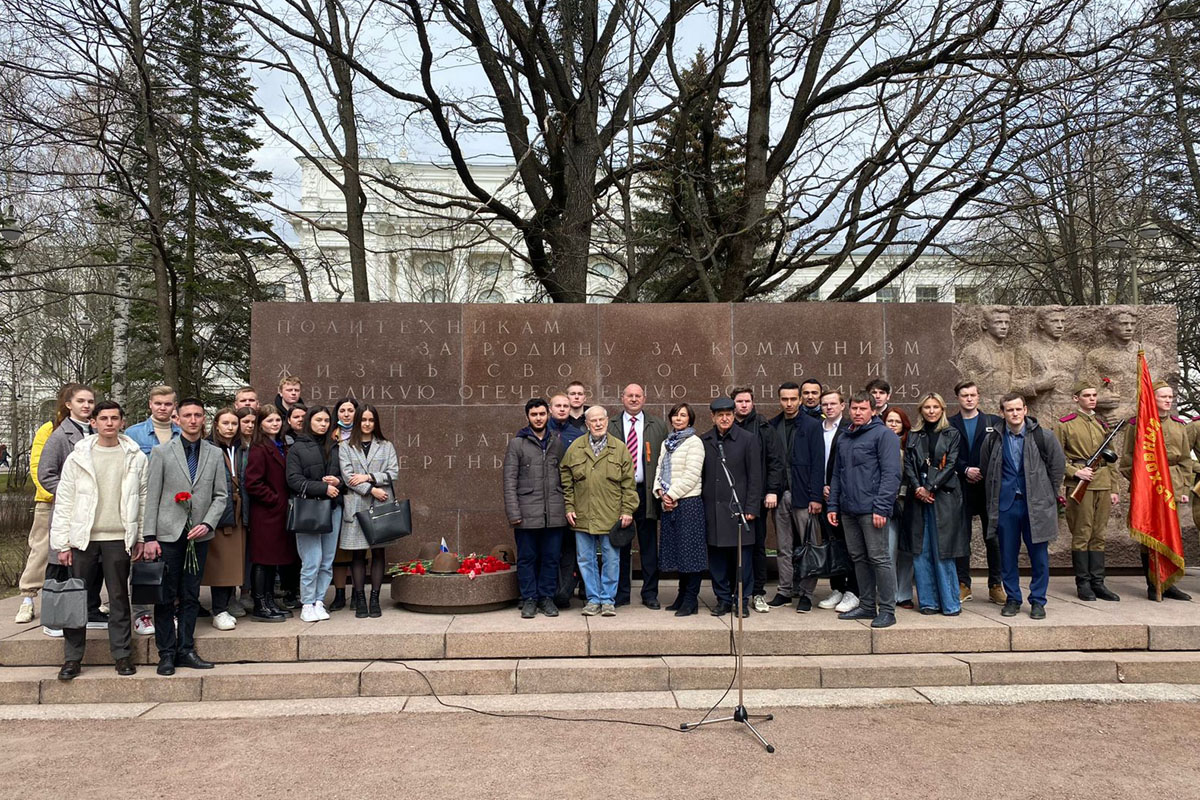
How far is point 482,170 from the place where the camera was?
2783 centimetres

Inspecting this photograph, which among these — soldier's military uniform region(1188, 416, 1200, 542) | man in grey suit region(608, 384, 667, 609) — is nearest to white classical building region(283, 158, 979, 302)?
soldier's military uniform region(1188, 416, 1200, 542)

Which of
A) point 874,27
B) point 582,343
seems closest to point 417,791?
point 582,343

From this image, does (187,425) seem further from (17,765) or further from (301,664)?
(17,765)

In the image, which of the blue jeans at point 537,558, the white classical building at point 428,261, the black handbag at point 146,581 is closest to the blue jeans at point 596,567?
the blue jeans at point 537,558

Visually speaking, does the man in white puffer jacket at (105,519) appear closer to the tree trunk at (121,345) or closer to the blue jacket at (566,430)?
the blue jacket at (566,430)

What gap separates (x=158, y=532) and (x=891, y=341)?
7.61m

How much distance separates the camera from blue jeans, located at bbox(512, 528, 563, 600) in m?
6.78

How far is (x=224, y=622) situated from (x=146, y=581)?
921 mm

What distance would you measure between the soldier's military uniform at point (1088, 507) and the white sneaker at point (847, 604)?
7.16 feet

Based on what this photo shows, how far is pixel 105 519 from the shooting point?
5621mm

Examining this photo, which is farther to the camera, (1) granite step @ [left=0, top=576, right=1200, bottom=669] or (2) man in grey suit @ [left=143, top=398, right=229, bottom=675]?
(1) granite step @ [left=0, top=576, right=1200, bottom=669]

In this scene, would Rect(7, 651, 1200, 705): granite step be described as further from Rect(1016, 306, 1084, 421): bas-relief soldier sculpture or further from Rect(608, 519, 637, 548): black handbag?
Rect(1016, 306, 1084, 421): bas-relief soldier sculpture

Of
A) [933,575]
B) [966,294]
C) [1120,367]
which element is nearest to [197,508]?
[933,575]

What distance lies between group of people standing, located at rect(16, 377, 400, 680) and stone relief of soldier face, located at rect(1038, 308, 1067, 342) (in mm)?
7328
